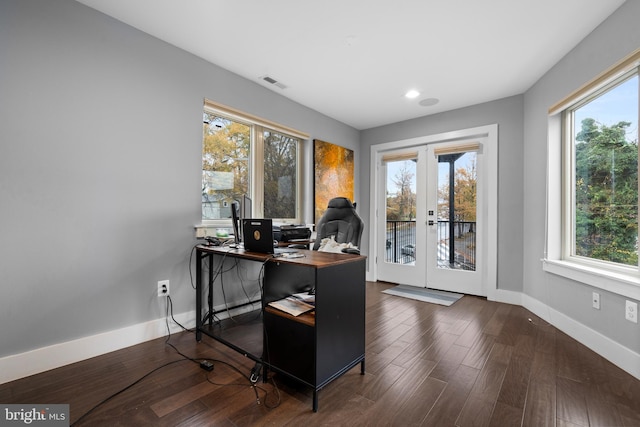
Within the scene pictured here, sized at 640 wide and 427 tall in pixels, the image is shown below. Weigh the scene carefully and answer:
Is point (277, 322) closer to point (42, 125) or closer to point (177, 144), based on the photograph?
point (177, 144)

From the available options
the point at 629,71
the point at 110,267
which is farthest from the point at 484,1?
the point at 110,267

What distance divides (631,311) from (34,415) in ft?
12.0

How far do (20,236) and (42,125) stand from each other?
742mm

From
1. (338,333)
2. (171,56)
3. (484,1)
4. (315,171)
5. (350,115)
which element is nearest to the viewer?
(338,333)

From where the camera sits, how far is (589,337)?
2252 mm

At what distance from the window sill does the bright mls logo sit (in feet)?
11.3

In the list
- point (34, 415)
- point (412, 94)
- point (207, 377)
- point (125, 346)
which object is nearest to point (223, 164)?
point (125, 346)

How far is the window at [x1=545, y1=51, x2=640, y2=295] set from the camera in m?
2.06

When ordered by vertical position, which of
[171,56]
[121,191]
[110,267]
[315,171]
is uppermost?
[171,56]

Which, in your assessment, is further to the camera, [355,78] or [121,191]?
[355,78]

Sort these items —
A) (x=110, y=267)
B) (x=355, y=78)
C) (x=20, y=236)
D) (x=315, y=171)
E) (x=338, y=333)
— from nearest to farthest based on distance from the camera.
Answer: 1. (x=338, y=333)
2. (x=20, y=236)
3. (x=110, y=267)
4. (x=355, y=78)
5. (x=315, y=171)

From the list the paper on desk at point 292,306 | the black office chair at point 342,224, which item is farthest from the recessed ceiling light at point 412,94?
the paper on desk at point 292,306

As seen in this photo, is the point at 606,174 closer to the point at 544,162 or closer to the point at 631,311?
the point at 544,162

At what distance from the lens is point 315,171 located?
391 centimetres
